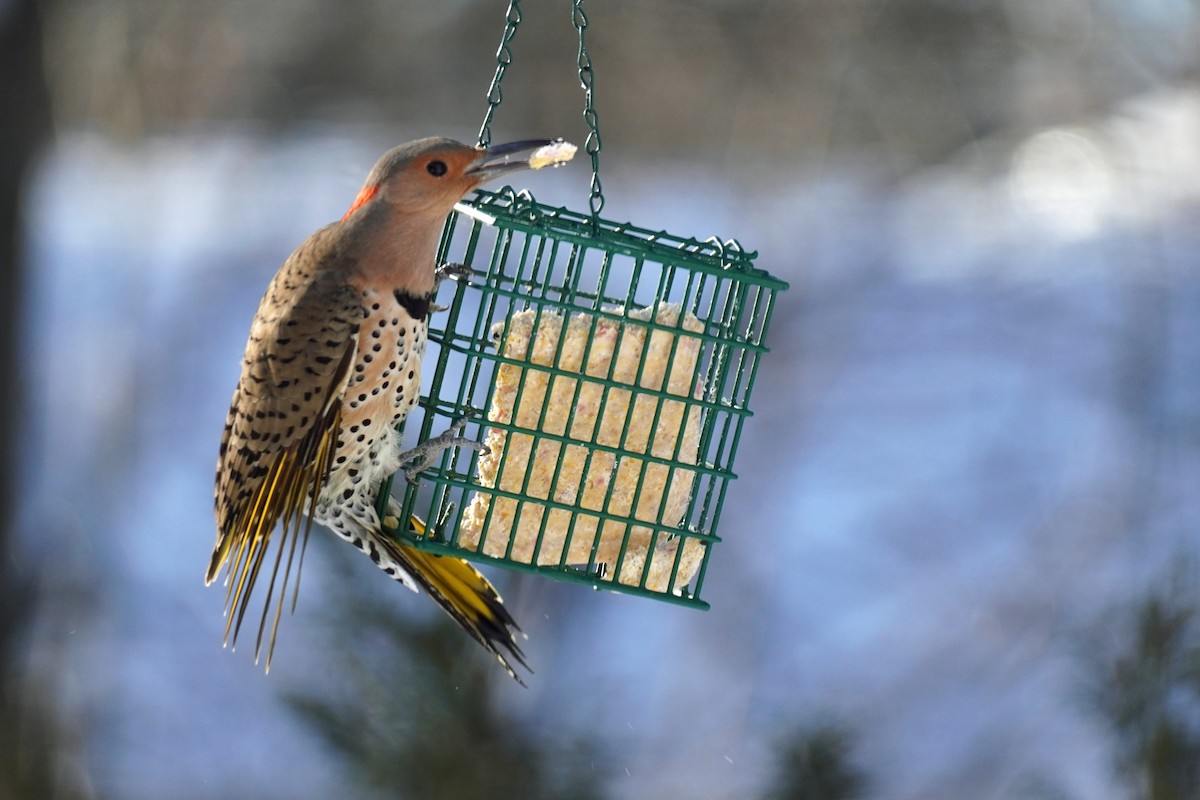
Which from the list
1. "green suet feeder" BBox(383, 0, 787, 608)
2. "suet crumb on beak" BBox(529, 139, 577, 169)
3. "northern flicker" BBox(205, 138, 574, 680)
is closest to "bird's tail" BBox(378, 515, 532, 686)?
"northern flicker" BBox(205, 138, 574, 680)

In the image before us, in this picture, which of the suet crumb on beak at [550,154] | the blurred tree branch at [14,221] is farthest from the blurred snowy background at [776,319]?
the suet crumb on beak at [550,154]

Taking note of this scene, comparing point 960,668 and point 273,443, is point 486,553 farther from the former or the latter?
point 960,668

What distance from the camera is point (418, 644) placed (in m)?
4.37

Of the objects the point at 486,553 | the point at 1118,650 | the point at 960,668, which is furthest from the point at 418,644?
the point at 960,668

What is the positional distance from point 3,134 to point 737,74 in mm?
4316

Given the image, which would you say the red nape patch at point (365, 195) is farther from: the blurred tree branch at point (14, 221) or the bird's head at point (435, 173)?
the blurred tree branch at point (14, 221)

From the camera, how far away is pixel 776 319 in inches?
353

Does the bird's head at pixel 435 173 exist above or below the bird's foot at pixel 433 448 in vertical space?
above

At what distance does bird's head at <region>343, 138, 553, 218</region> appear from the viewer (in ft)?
11.5

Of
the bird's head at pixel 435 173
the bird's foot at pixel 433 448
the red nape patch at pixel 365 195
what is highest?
the bird's head at pixel 435 173

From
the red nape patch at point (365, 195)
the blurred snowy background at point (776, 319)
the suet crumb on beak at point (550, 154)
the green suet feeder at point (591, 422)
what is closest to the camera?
the suet crumb on beak at point (550, 154)

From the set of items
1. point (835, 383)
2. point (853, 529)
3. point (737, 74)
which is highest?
point (737, 74)

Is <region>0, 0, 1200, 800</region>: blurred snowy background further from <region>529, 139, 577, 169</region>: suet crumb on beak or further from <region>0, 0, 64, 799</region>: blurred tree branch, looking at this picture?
<region>529, 139, 577, 169</region>: suet crumb on beak

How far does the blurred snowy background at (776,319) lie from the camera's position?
7.81 meters
